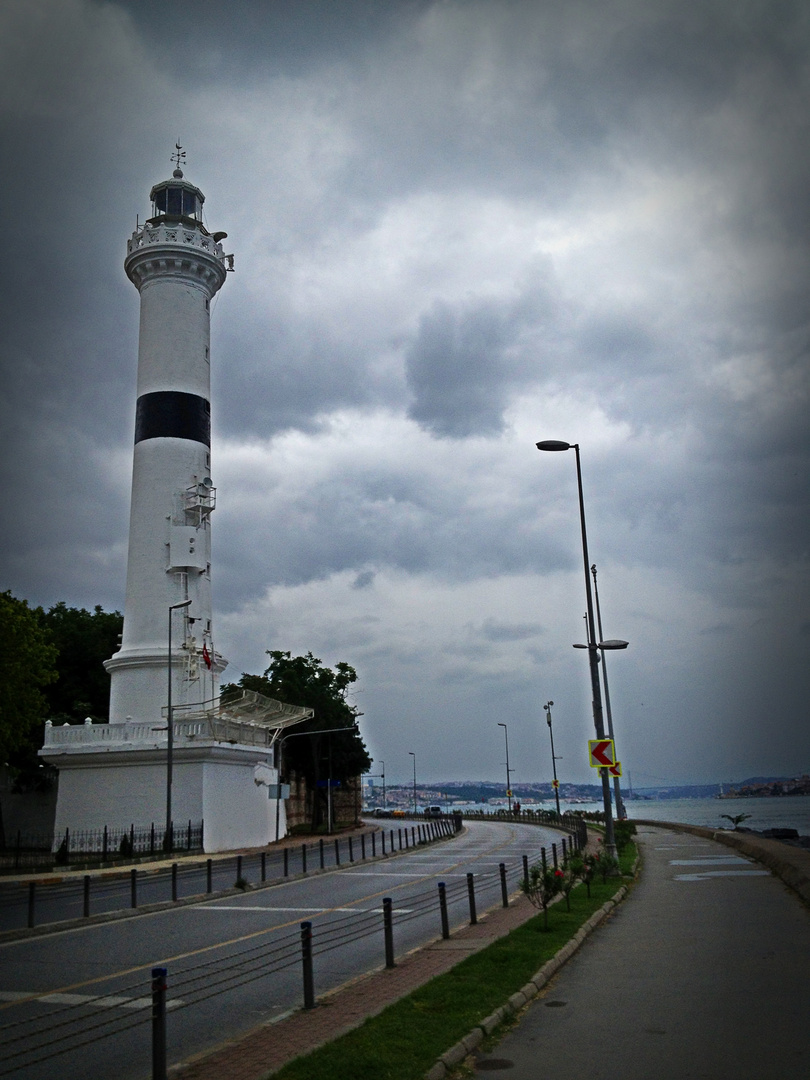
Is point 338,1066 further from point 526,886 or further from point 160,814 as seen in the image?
point 160,814

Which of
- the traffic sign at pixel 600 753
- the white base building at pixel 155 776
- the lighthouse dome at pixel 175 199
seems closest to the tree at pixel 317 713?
the white base building at pixel 155 776

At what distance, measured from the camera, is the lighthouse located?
4409 centimetres

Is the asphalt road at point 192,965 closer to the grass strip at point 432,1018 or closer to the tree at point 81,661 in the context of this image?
the grass strip at point 432,1018

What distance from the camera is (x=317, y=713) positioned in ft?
217

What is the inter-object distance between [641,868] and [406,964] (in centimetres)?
1574

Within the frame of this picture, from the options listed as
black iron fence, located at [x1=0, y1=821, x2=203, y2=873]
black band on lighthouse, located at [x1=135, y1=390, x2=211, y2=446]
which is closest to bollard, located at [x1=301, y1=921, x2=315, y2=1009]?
black iron fence, located at [x1=0, y1=821, x2=203, y2=873]

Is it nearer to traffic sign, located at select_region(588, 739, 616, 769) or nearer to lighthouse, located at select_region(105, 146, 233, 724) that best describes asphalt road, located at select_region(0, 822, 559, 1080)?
traffic sign, located at select_region(588, 739, 616, 769)

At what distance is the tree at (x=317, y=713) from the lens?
65.8 m

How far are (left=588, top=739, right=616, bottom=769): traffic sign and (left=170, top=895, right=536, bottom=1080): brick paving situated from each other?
9549mm

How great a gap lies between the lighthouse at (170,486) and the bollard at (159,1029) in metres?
35.3

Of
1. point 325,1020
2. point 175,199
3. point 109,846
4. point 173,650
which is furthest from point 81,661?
point 325,1020

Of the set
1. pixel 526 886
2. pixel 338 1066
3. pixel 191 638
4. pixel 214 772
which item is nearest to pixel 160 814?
pixel 214 772

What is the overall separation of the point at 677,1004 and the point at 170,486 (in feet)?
132

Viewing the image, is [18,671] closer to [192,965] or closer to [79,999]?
[192,965]
